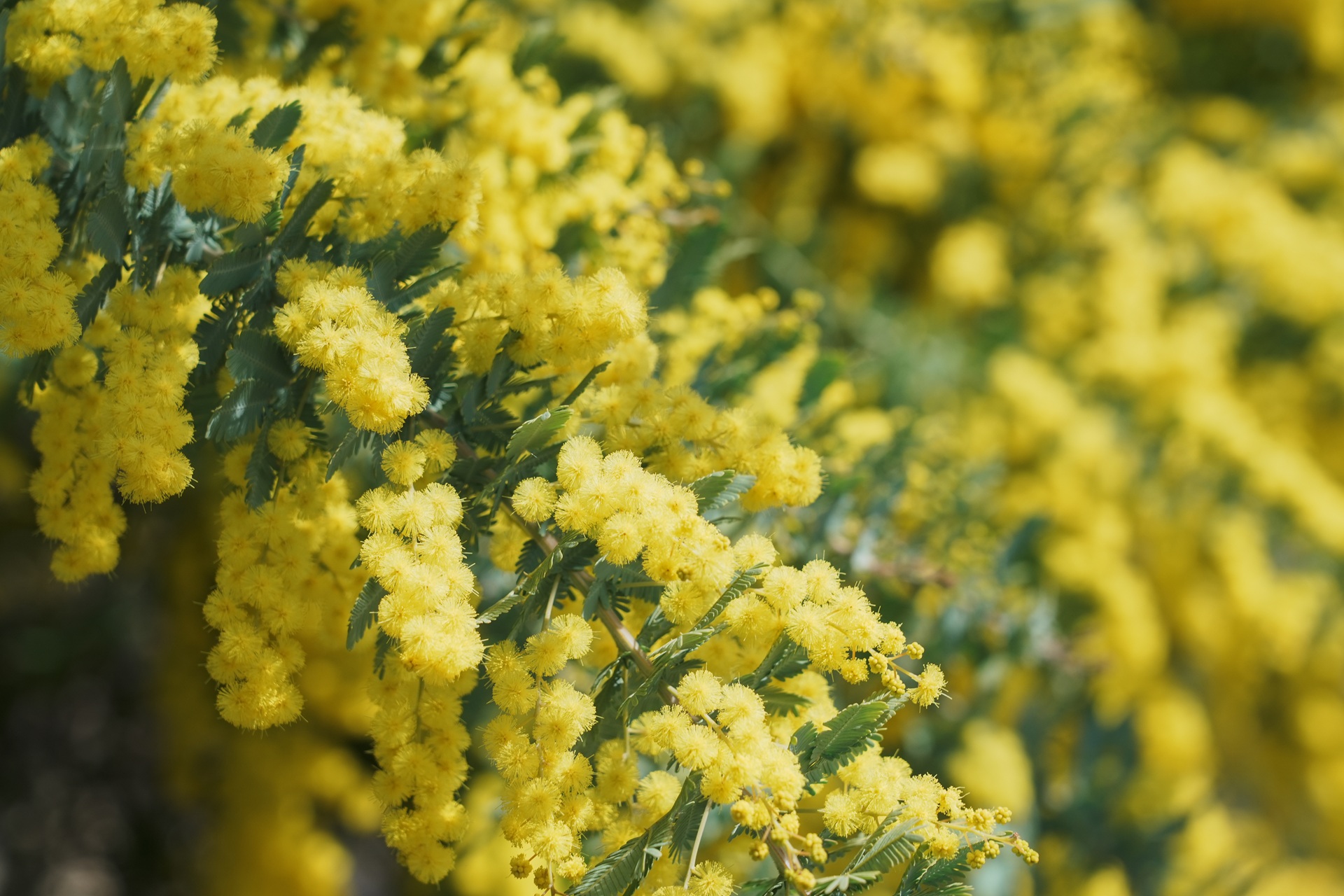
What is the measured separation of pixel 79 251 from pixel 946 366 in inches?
130

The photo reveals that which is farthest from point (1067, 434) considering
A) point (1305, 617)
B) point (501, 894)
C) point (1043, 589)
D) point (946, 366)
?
point (501, 894)

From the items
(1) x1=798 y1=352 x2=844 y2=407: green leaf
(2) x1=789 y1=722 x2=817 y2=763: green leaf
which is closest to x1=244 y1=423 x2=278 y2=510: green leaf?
(2) x1=789 y1=722 x2=817 y2=763: green leaf

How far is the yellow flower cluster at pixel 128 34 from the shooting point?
142cm

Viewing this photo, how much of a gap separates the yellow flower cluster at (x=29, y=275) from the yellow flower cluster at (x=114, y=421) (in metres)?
0.08

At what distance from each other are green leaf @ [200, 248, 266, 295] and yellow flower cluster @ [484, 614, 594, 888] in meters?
0.68

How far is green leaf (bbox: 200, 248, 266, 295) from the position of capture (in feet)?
4.38

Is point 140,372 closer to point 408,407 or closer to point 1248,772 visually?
point 408,407

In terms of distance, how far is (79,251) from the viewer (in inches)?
59.5

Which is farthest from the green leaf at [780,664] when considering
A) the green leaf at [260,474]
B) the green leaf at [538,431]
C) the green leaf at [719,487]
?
the green leaf at [260,474]

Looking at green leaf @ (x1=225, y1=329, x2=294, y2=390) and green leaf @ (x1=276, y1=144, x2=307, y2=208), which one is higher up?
green leaf @ (x1=276, y1=144, x2=307, y2=208)

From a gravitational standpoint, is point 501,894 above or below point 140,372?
below

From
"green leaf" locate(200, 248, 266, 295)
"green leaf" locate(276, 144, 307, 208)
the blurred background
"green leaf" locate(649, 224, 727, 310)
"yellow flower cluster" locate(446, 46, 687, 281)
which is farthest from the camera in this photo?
the blurred background

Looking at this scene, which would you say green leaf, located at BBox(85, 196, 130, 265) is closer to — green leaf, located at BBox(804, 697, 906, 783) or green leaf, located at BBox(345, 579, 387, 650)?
green leaf, located at BBox(345, 579, 387, 650)

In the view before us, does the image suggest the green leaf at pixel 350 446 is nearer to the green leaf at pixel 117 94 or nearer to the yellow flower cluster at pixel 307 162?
the yellow flower cluster at pixel 307 162
